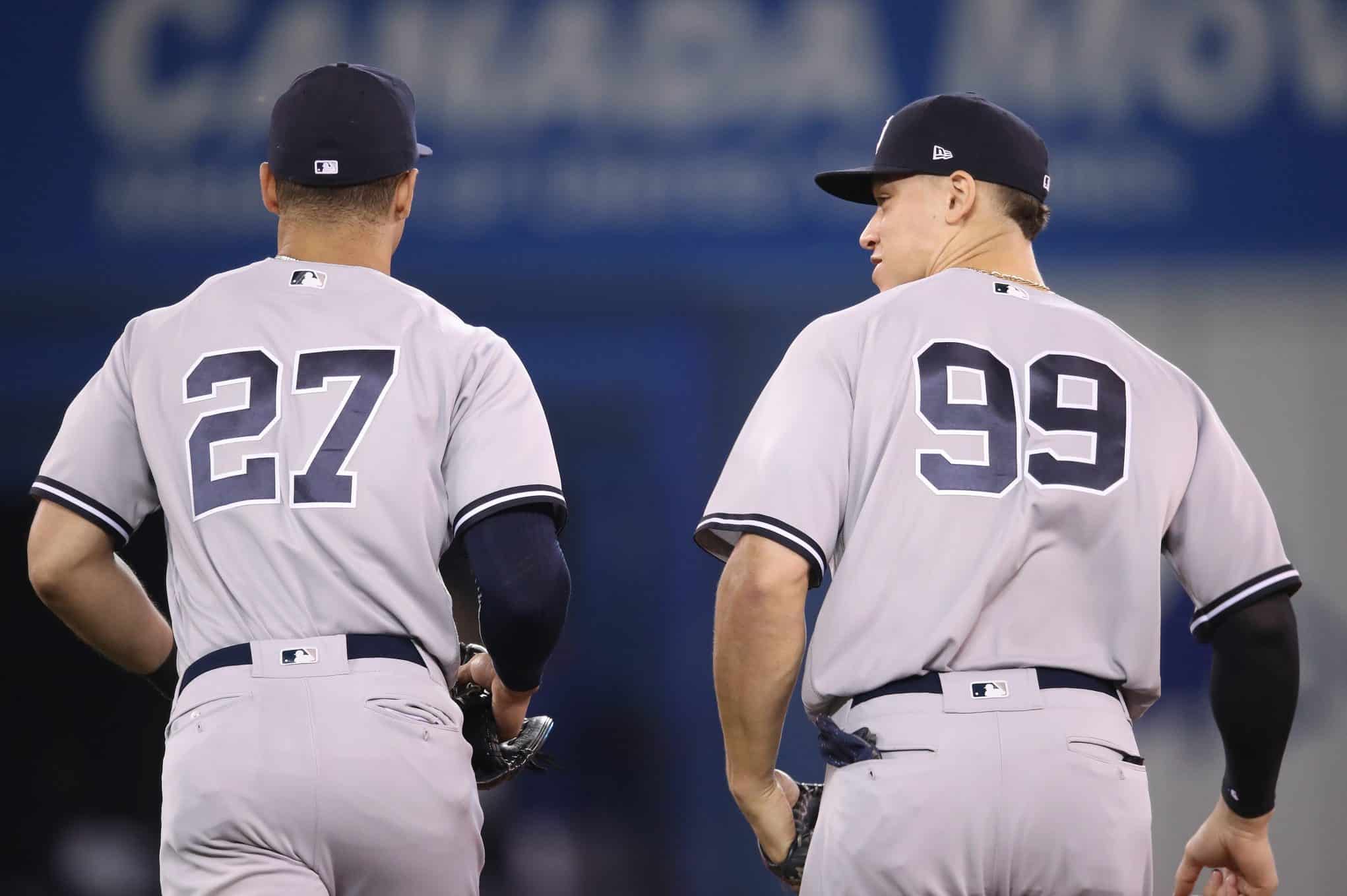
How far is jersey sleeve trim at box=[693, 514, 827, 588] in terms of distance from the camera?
73.7 inches

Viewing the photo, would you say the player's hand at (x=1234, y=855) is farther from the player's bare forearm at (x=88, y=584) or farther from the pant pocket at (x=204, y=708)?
the player's bare forearm at (x=88, y=584)

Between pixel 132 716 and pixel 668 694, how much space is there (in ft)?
4.66

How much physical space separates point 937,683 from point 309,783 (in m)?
0.78

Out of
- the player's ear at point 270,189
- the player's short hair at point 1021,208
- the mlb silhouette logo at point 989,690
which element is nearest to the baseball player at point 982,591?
the mlb silhouette logo at point 989,690

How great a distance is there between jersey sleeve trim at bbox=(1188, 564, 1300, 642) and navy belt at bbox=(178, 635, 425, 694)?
1093mm

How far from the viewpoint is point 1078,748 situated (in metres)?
1.81

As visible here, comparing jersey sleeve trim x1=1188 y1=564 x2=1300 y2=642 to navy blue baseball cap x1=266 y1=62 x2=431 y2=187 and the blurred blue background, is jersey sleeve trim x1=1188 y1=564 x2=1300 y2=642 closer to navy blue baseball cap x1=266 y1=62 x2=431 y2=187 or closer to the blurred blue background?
navy blue baseball cap x1=266 y1=62 x2=431 y2=187

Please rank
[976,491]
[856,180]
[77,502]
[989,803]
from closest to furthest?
[989,803]
[976,491]
[77,502]
[856,180]

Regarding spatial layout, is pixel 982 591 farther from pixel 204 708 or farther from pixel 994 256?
pixel 204 708

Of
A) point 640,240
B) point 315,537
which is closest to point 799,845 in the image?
point 315,537

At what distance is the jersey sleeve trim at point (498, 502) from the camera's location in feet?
6.40

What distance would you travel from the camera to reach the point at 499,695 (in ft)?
7.01

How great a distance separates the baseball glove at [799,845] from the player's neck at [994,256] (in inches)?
31.0

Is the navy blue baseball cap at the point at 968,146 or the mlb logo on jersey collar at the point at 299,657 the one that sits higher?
the navy blue baseball cap at the point at 968,146
